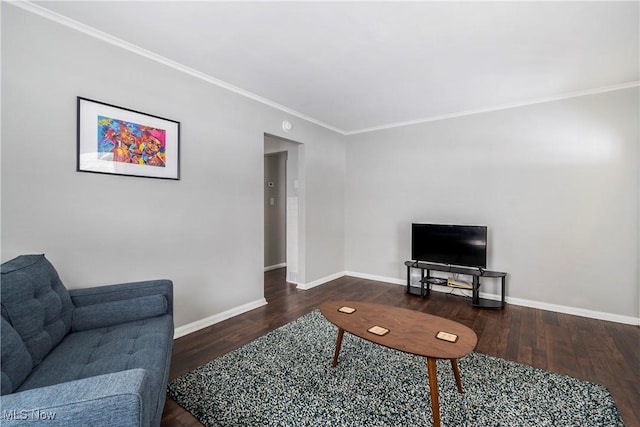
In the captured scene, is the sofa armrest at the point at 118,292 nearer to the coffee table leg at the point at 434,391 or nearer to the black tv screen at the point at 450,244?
the coffee table leg at the point at 434,391

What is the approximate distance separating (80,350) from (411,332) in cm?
199

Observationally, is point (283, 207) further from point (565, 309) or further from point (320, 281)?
point (565, 309)

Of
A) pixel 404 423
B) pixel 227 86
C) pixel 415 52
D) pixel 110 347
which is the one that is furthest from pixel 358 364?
pixel 227 86

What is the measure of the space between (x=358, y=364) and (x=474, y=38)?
110 inches

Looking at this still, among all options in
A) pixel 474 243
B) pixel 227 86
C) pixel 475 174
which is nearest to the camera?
pixel 227 86

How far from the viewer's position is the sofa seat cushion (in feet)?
4.51

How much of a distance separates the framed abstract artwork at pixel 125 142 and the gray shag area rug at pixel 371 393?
1.75m

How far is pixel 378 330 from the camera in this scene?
1.95 meters

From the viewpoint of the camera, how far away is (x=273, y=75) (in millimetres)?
2963

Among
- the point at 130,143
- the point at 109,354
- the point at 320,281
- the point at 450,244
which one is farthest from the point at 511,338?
the point at 130,143

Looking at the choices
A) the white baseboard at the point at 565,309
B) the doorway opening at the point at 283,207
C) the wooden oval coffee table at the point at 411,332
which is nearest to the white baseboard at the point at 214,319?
the doorway opening at the point at 283,207

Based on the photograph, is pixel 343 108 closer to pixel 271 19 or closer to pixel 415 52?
pixel 415 52

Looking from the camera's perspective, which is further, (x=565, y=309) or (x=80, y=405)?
(x=565, y=309)
